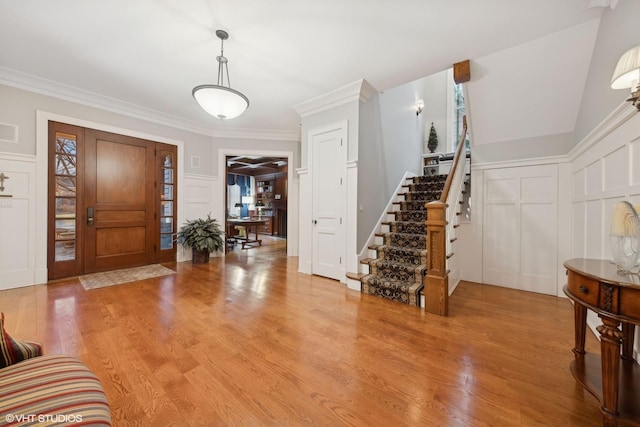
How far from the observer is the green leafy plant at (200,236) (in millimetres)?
5051

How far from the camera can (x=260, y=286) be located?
3.67m

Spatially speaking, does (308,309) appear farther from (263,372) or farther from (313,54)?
(313,54)

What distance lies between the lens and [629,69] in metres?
1.53

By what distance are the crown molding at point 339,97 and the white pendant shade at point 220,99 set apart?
1.69 metres

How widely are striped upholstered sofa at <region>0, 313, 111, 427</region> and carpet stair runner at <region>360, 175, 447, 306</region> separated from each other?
113 inches

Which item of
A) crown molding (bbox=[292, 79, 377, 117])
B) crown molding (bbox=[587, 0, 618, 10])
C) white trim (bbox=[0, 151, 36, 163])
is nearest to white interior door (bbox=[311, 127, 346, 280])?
crown molding (bbox=[292, 79, 377, 117])

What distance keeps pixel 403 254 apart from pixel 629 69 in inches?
105

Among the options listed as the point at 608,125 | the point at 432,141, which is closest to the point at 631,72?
the point at 608,125

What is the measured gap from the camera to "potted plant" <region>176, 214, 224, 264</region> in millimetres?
5055

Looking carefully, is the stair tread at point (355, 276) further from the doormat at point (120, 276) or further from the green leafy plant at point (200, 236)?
the doormat at point (120, 276)

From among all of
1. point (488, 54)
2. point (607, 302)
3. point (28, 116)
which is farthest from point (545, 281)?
point (28, 116)

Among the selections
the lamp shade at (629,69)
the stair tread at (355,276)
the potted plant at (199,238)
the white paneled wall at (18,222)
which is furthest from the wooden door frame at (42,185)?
the lamp shade at (629,69)

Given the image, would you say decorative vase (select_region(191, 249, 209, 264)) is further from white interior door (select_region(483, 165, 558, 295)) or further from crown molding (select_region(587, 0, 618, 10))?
crown molding (select_region(587, 0, 618, 10))

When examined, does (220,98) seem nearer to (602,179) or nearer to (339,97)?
(339,97)
